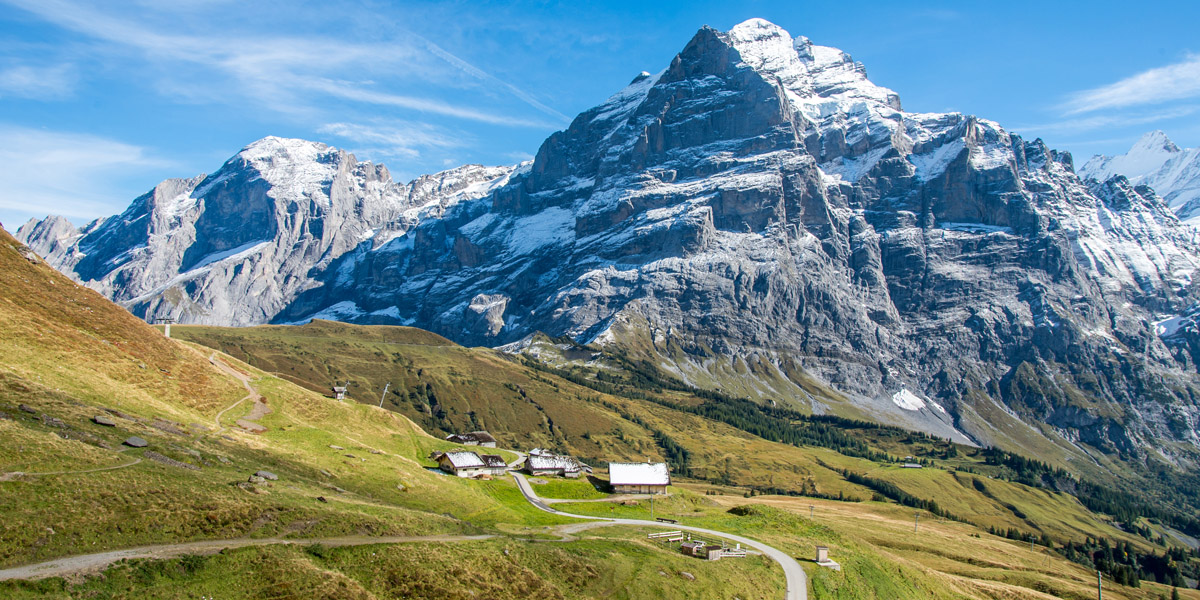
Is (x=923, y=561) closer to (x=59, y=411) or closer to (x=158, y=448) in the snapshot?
(x=158, y=448)

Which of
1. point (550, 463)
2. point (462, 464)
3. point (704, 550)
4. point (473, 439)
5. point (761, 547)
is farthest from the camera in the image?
point (473, 439)

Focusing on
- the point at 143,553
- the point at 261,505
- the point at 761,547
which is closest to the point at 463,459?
the point at 761,547

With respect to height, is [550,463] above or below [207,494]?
below

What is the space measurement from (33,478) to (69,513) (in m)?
5.32

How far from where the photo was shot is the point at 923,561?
108m

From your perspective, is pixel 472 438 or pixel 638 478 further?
pixel 472 438

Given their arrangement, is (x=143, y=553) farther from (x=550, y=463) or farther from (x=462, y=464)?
(x=550, y=463)

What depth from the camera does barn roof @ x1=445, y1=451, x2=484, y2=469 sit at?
342ft

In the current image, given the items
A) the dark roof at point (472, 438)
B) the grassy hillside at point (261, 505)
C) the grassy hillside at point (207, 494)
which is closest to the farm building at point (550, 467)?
the grassy hillside at point (261, 505)

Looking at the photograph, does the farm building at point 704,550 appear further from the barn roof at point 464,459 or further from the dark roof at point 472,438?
the dark roof at point 472,438

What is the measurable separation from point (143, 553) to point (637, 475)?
78.1 m

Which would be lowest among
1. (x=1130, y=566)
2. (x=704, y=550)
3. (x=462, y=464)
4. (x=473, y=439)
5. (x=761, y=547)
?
(x=1130, y=566)

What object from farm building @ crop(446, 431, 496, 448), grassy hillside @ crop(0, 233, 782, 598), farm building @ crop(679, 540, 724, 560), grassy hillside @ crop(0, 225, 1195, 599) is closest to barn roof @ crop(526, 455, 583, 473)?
grassy hillside @ crop(0, 225, 1195, 599)

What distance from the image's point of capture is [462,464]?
342 ft
